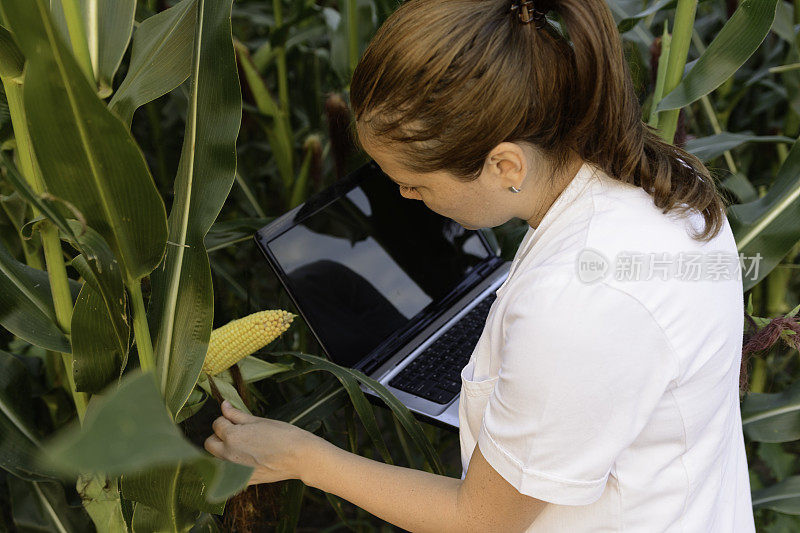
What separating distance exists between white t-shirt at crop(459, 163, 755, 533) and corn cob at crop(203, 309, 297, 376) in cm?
19

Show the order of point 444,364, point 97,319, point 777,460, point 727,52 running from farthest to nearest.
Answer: point 777,460
point 444,364
point 727,52
point 97,319

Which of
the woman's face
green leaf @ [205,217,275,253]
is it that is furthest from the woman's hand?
green leaf @ [205,217,275,253]

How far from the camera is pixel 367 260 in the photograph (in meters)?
1.00

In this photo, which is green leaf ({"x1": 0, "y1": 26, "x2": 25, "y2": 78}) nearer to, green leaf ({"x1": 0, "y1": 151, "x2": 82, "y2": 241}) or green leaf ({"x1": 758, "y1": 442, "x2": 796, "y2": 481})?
green leaf ({"x1": 0, "y1": 151, "x2": 82, "y2": 241})

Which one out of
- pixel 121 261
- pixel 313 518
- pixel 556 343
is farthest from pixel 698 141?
pixel 313 518

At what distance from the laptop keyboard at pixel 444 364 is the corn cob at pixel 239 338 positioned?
240mm

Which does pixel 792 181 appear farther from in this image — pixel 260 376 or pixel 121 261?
pixel 121 261

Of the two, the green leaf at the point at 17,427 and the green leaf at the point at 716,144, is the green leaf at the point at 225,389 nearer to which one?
the green leaf at the point at 17,427

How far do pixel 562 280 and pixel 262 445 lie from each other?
307 mm

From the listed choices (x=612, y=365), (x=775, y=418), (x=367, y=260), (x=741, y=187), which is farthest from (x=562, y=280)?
(x=741, y=187)

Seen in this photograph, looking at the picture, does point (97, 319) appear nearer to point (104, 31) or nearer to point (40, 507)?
point (104, 31)

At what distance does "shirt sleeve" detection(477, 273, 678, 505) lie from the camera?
0.48 meters

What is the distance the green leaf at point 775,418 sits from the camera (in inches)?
37.9

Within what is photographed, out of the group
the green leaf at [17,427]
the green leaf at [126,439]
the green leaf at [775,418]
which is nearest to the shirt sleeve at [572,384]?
the green leaf at [126,439]
